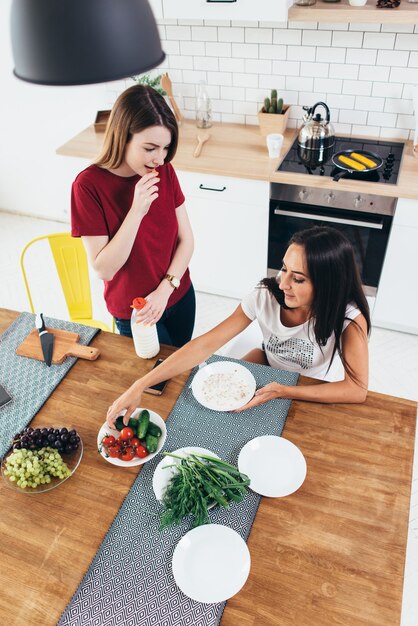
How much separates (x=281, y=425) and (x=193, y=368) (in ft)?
1.25

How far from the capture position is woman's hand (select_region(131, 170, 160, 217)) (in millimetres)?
1672

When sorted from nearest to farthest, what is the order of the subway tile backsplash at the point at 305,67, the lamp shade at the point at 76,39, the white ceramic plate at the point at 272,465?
the lamp shade at the point at 76,39, the white ceramic plate at the point at 272,465, the subway tile backsplash at the point at 305,67

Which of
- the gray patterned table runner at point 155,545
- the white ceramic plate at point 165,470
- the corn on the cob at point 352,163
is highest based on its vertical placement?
the corn on the cob at point 352,163

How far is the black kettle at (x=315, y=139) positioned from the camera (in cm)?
282

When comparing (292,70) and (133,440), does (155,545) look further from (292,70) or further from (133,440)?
(292,70)

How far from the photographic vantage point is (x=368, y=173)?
2711 mm

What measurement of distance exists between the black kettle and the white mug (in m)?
0.12

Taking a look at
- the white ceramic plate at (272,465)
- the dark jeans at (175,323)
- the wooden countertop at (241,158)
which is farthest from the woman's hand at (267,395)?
the wooden countertop at (241,158)

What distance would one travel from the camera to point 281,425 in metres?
1.62

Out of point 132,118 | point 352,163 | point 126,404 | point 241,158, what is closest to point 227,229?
point 241,158

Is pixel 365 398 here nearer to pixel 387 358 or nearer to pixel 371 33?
pixel 387 358

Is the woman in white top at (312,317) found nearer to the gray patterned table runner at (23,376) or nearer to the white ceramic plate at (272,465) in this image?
the white ceramic plate at (272,465)

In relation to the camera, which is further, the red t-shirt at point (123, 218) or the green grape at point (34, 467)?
the red t-shirt at point (123, 218)

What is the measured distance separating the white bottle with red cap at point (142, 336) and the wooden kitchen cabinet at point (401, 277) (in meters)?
1.53
